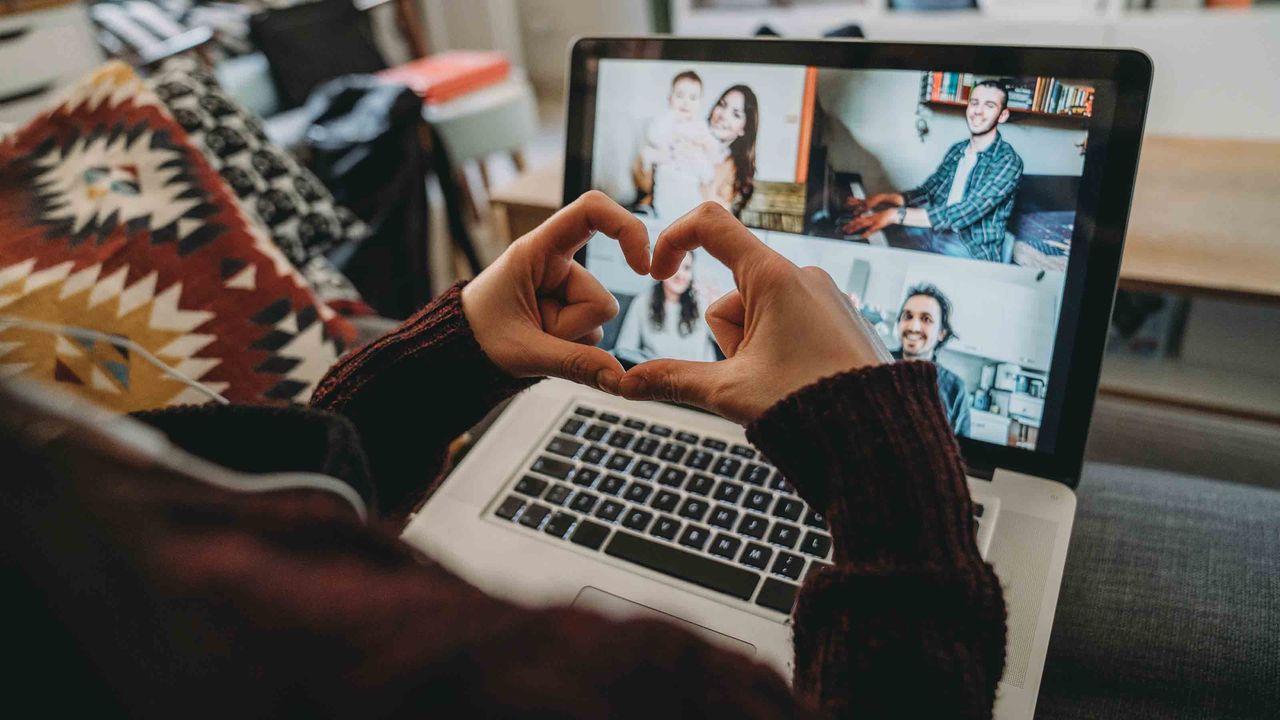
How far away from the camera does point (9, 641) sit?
196 millimetres

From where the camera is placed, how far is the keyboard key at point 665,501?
639 millimetres

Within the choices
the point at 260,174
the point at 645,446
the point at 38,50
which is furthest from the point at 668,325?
the point at 38,50

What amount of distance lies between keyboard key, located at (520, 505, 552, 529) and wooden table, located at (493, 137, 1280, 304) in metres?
0.54

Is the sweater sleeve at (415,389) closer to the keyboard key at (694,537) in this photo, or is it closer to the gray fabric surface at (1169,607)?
the keyboard key at (694,537)

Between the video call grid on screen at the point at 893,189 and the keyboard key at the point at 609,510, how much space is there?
160mm

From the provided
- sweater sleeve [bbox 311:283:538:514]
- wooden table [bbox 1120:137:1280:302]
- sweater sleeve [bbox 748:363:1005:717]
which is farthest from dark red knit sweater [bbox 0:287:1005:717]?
wooden table [bbox 1120:137:1280:302]

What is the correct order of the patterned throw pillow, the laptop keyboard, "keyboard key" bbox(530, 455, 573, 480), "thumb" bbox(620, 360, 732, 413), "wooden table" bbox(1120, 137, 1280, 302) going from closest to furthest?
"thumb" bbox(620, 360, 732, 413)
the laptop keyboard
"keyboard key" bbox(530, 455, 573, 480)
"wooden table" bbox(1120, 137, 1280, 302)
the patterned throw pillow

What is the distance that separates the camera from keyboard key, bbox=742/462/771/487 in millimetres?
652

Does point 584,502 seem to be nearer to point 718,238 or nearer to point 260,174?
point 718,238

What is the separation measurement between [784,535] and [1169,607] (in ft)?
0.96

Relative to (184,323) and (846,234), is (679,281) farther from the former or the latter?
(184,323)

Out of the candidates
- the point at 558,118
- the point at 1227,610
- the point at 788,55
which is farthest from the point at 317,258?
the point at 558,118

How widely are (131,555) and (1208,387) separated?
65.6 inches

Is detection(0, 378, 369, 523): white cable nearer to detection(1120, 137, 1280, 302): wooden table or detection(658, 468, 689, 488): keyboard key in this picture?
detection(658, 468, 689, 488): keyboard key
